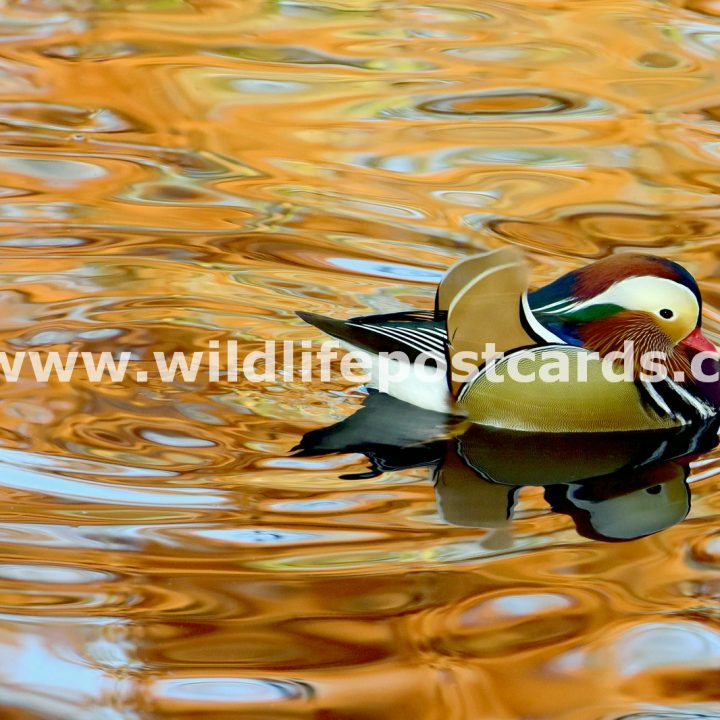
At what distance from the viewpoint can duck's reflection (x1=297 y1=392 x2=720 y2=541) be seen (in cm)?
342

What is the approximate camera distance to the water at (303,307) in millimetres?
2689

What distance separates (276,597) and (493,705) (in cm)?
60

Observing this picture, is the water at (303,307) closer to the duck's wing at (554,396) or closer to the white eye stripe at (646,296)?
the duck's wing at (554,396)

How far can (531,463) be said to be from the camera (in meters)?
3.71

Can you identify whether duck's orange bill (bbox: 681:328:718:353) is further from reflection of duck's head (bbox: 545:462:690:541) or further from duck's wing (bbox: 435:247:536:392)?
duck's wing (bbox: 435:247:536:392)

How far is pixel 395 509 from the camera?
3.43 meters

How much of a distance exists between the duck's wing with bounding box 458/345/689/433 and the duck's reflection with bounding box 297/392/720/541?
4 cm

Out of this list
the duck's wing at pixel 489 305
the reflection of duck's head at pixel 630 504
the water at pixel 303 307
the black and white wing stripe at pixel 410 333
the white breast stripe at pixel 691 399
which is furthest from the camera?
the white breast stripe at pixel 691 399

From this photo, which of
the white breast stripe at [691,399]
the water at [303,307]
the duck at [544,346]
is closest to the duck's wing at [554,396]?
the duck at [544,346]

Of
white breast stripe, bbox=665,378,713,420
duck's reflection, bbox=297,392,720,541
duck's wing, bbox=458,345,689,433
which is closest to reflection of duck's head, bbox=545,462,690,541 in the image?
duck's reflection, bbox=297,392,720,541

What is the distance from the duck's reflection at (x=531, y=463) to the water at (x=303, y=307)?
6 cm

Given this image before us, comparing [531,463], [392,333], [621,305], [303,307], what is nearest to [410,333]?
[392,333]

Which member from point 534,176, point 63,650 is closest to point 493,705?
point 63,650

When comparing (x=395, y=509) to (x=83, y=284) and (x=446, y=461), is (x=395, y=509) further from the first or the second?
(x=83, y=284)
